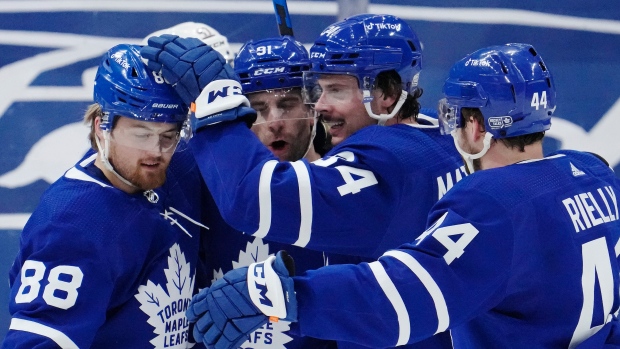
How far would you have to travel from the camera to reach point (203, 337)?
2137mm

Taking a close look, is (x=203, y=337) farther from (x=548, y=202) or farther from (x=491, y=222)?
(x=548, y=202)

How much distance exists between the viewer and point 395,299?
2.06 m

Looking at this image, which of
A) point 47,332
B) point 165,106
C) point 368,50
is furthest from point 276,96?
point 47,332

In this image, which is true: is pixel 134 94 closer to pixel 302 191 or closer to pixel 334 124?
pixel 302 191

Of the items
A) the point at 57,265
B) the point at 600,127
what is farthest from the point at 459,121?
the point at 600,127

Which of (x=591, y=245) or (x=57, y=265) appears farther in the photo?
(x=57, y=265)

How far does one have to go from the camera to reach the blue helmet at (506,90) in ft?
7.54

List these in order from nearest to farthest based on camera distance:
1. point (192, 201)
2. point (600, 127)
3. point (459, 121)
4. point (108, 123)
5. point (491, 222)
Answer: point (491, 222)
point (459, 121)
point (108, 123)
point (192, 201)
point (600, 127)

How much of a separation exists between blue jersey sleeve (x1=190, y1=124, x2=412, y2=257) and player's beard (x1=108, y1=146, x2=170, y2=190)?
137 millimetres

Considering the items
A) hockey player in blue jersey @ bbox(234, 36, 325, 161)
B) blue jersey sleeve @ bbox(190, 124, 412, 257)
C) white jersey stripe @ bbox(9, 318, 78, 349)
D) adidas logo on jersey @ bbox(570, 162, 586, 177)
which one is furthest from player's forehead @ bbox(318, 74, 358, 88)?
white jersey stripe @ bbox(9, 318, 78, 349)

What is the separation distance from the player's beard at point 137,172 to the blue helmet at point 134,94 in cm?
9

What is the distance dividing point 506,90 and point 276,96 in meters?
0.93

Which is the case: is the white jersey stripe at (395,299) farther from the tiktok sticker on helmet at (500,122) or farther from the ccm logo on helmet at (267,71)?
the ccm logo on helmet at (267,71)

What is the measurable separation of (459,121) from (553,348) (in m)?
0.57
